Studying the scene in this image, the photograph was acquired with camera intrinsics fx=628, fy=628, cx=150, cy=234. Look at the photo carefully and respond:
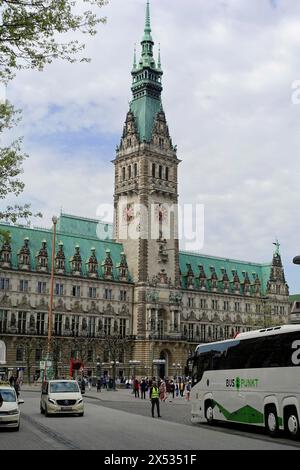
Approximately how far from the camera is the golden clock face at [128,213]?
351 feet

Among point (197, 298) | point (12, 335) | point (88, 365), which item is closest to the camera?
point (12, 335)

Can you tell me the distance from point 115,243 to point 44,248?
53.1 ft

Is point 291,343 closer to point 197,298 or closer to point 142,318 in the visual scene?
point 142,318

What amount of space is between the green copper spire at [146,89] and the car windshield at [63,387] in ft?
259

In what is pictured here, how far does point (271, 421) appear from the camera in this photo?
26.2 metres

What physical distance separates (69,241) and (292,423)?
81.3 meters

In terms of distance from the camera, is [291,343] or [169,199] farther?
[169,199]

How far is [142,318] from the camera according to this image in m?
103

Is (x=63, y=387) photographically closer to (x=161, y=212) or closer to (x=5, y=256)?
(x=5, y=256)

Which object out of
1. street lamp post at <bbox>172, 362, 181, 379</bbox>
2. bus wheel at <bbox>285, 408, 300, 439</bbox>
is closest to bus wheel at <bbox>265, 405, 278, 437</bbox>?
bus wheel at <bbox>285, 408, 300, 439</bbox>

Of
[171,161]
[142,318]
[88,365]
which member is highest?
[171,161]

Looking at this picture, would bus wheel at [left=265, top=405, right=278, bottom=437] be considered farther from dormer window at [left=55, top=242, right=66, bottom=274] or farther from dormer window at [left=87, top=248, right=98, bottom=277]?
dormer window at [left=87, top=248, right=98, bottom=277]

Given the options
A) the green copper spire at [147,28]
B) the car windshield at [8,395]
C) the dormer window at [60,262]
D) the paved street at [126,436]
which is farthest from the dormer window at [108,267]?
the car windshield at [8,395]
